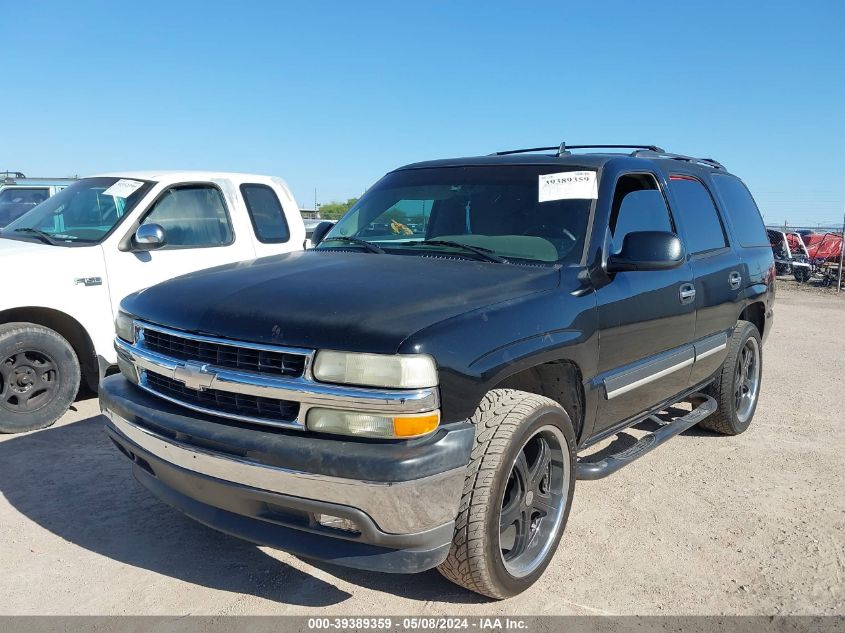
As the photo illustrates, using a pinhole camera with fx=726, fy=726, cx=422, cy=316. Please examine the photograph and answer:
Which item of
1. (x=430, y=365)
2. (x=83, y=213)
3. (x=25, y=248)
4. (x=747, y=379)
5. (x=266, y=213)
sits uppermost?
(x=83, y=213)

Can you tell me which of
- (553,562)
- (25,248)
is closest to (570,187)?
(553,562)

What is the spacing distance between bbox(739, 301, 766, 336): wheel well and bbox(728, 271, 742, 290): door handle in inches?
18.5

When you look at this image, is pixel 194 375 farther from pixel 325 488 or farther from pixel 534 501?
pixel 534 501

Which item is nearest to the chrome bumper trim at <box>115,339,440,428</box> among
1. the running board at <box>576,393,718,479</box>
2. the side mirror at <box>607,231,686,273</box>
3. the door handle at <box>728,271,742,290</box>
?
the running board at <box>576,393,718,479</box>

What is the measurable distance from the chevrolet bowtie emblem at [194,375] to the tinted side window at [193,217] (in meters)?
3.32

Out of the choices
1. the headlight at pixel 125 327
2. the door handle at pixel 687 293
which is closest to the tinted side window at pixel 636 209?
the door handle at pixel 687 293

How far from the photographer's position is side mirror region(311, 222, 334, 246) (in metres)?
4.69

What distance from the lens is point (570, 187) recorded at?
148 inches

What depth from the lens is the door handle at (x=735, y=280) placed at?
4.97 metres

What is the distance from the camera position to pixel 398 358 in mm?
2486

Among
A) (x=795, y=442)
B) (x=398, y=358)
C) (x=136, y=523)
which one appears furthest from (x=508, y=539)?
(x=795, y=442)

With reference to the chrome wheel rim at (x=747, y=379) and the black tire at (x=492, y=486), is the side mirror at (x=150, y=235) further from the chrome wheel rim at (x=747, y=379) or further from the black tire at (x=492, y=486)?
the chrome wheel rim at (x=747, y=379)

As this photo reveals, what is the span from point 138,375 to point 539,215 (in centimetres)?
209

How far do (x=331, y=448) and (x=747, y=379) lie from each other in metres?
4.32
